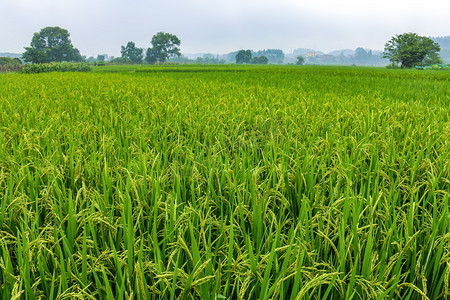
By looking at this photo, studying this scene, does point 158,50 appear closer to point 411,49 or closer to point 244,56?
point 244,56

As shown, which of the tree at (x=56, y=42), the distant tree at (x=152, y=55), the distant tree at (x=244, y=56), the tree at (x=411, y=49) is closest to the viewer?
the tree at (x=411, y=49)

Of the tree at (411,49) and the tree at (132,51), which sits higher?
the tree at (132,51)

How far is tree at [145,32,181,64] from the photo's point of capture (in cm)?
10906

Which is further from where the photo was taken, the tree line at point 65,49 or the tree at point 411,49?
the tree line at point 65,49

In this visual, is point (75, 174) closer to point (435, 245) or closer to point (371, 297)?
point (371, 297)

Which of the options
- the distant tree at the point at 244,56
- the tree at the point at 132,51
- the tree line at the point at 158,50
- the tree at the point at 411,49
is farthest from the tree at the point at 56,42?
the tree at the point at 411,49

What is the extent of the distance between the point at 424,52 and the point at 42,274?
2666 inches

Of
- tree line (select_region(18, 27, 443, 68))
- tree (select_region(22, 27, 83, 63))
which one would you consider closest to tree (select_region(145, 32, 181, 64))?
tree line (select_region(18, 27, 443, 68))

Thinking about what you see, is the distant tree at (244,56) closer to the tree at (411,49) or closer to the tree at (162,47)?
the tree at (162,47)

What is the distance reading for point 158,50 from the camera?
10900 centimetres

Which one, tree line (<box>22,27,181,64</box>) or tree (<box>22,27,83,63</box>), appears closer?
tree line (<box>22,27,181,64</box>)

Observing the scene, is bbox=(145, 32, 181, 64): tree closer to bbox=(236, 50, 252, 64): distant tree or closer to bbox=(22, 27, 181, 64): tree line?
bbox=(22, 27, 181, 64): tree line

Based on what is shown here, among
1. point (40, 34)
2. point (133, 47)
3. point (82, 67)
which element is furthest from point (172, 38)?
point (82, 67)

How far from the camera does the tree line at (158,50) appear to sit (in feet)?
185
